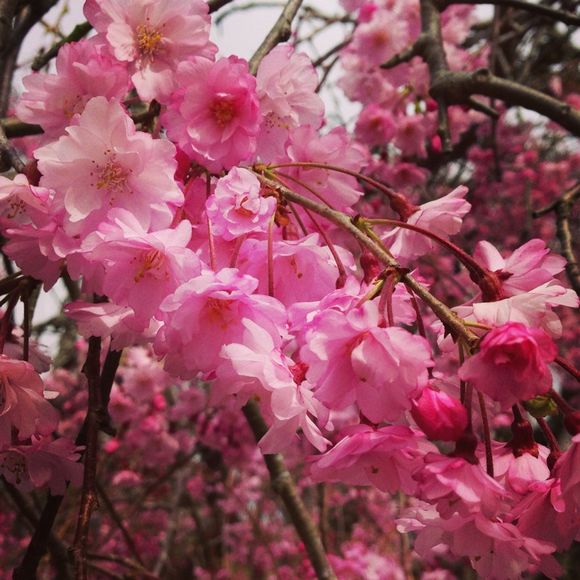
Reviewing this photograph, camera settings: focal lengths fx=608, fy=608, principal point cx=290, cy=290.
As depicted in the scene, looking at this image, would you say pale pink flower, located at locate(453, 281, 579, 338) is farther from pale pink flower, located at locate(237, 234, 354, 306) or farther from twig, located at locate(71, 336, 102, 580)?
twig, located at locate(71, 336, 102, 580)

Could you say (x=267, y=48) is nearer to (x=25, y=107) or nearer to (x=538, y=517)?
(x=25, y=107)

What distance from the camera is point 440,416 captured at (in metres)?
0.67

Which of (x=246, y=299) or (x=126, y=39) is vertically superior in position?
(x=126, y=39)

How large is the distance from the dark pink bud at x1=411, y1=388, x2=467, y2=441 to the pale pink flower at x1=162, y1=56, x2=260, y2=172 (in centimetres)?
54

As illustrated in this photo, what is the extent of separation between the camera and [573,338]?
276 inches

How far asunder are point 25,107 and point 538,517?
1.02 m

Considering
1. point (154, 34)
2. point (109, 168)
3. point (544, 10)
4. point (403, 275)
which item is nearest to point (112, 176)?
point (109, 168)

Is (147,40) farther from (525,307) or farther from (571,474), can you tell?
(571,474)

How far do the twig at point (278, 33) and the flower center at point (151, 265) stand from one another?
0.69m

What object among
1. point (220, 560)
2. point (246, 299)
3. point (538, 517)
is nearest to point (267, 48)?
point (246, 299)

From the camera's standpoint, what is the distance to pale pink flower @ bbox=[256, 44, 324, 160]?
3.62ft

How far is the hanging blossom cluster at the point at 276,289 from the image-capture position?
2.23ft

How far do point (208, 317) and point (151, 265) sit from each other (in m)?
0.11

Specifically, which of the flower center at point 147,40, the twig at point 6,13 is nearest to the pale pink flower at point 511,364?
the flower center at point 147,40
